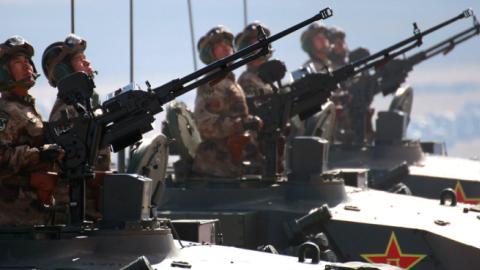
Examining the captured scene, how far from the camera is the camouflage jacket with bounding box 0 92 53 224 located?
15109 millimetres

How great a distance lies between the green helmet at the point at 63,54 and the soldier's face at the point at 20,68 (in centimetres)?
153

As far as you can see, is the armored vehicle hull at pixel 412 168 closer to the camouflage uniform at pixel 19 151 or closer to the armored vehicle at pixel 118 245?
Answer: the armored vehicle at pixel 118 245

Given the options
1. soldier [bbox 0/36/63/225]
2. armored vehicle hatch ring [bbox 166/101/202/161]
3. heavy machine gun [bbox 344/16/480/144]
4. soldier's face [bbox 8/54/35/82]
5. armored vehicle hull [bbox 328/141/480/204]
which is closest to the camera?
soldier [bbox 0/36/63/225]

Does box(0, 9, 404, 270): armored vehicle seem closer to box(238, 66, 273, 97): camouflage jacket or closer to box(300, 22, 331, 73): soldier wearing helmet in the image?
box(238, 66, 273, 97): camouflage jacket

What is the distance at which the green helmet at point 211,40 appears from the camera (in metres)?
23.3

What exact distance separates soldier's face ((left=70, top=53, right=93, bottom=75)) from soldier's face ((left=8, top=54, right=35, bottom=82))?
5.22 feet

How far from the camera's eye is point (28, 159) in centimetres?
1508

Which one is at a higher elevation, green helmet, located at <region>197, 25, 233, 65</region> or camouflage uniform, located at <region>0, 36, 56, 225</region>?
green helmet, located at <region>197, 25, 233, 65</region>

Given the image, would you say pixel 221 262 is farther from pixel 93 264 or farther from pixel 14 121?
pixel 14 121

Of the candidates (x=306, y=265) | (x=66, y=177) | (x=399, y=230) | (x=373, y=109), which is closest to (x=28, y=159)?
(x=66, y=177)

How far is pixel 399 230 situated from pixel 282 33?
4.09m

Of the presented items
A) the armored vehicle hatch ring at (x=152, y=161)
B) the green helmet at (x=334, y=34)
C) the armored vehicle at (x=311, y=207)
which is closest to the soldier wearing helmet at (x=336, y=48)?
the green helmet at (x=334, y=34)

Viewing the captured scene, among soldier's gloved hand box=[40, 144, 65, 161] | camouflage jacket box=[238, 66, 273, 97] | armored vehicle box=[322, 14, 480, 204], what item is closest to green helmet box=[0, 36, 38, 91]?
soldier's gloved hand box=[40, 144, 65, 161]

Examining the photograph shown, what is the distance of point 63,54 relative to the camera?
1734 centimetres
